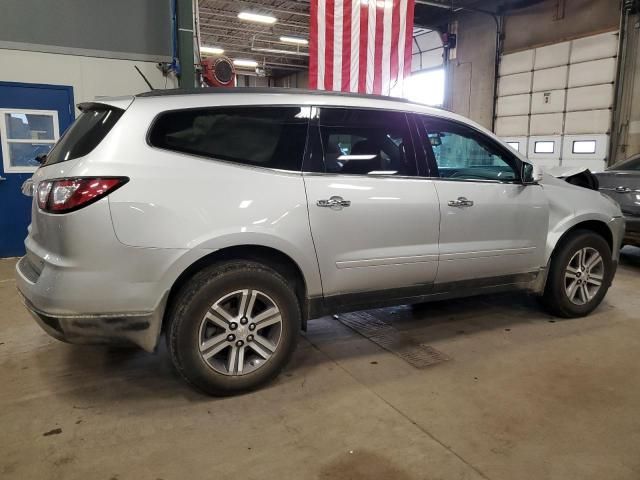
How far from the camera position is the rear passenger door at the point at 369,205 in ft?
9.41

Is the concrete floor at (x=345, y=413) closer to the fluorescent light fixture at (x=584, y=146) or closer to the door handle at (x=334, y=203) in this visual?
the door handle at (x=334, y=203)

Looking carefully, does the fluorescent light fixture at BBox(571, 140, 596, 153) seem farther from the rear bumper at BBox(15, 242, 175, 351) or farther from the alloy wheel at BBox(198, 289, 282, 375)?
the rear bumper at BBox(15, 242, 175, 351)

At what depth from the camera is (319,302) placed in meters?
2.96

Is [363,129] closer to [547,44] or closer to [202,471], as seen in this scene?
[202,471]

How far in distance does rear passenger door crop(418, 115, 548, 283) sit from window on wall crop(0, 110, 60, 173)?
5.21 meters

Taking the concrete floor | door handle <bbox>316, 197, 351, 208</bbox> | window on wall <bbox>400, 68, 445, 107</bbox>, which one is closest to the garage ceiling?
window on wall <bbox>400, 68, 445, 107</bbox>

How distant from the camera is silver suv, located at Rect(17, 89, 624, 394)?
7.78 feet

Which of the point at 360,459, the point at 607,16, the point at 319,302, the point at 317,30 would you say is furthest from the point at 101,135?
the point at 607,16

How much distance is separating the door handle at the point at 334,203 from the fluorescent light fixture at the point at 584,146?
10.3 metres

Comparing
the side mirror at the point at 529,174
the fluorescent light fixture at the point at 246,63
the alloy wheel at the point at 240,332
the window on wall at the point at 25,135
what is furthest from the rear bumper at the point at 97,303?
the fluorescent light fixture at the point at 246,63

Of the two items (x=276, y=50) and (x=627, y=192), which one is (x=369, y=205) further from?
(x=276, y=50)

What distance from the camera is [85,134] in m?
2.54

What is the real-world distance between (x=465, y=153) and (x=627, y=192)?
3.31 meters

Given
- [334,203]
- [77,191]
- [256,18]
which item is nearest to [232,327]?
[334,203]
